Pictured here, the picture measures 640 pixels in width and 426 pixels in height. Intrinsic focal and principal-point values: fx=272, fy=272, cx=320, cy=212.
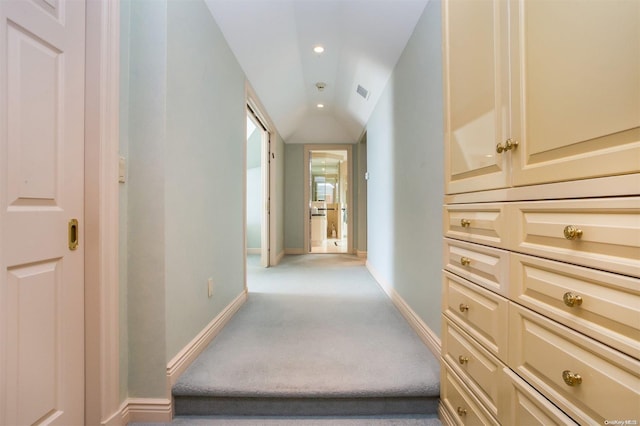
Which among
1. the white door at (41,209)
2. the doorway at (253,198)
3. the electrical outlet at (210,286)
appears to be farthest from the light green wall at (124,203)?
the doorway at (253,198)

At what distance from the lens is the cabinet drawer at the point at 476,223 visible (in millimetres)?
908

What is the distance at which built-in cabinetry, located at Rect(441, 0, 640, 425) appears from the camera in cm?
55

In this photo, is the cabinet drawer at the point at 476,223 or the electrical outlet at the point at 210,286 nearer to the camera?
the cabinet drawer at the point at 476,223

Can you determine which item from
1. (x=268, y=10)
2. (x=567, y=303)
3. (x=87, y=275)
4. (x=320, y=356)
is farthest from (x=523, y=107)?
(x=268, y=10)

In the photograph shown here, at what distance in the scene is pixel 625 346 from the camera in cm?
55

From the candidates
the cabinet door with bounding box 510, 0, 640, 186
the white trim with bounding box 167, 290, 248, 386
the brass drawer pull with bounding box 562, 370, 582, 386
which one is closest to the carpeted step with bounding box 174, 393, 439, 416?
the white trim with bounding box 167, 290, 248, 386

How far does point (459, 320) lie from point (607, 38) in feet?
3.28

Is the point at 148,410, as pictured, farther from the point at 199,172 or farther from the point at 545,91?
the point at 545,91

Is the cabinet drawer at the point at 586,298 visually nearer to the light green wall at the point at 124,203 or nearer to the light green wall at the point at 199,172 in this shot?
the light green wall at the point at 199,172

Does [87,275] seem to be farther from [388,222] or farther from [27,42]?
[388,222]

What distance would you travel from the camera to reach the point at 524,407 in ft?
2.58

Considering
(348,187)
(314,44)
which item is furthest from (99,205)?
(348,187)

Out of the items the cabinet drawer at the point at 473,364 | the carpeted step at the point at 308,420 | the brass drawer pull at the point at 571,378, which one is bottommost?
the carpeted step at the point at 308,420

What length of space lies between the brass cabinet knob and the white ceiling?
4.88 feet
